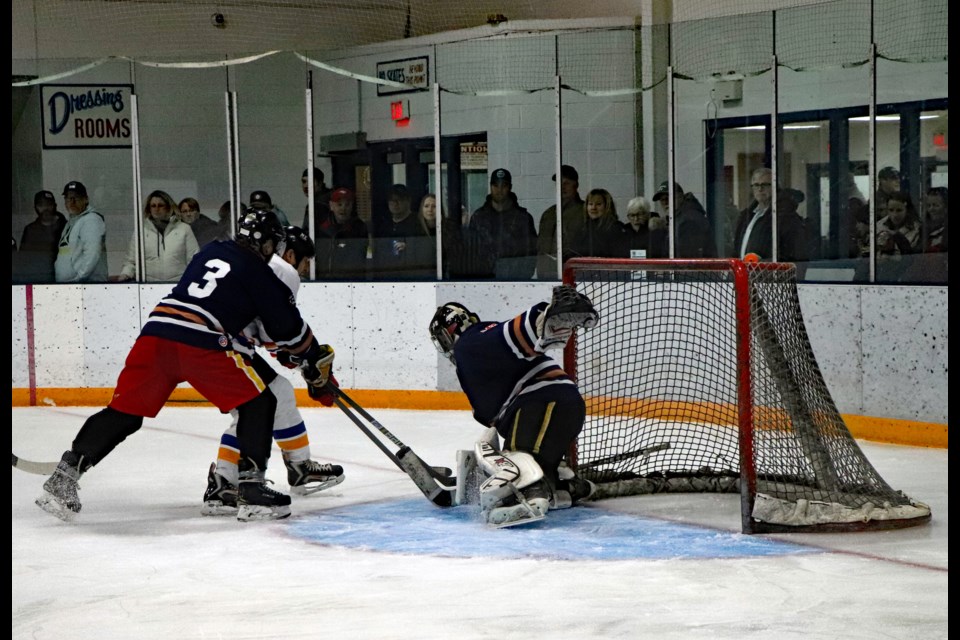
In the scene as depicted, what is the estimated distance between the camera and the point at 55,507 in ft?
13.4

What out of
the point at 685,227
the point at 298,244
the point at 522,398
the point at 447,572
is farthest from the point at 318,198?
the point at 447,572

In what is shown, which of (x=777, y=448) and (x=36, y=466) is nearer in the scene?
(x=777, y=448)

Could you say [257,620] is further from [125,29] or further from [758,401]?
[125,29]

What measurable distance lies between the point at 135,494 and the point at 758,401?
2.22 m

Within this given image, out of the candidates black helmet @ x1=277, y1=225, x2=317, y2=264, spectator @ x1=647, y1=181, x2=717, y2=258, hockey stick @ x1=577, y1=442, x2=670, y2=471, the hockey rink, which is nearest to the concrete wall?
spectator @ x1=647, y1=181, x2=717, y2=258

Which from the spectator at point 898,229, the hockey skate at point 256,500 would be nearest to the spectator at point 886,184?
the spectator at point 898,229

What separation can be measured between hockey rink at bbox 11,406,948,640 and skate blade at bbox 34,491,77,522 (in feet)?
0.13

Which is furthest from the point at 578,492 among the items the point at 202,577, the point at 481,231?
the point at 481,231

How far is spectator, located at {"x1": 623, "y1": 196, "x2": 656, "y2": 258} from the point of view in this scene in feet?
21.7

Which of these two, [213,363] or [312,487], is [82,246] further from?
[213,363]

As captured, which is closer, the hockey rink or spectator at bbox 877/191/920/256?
the hockey rink

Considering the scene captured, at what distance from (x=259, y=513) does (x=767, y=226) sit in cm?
307

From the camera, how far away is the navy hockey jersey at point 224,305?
13.4 ft

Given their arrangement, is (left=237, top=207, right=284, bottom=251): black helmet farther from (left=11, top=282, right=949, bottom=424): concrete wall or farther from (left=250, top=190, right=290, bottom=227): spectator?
(left=250, top=190, right=290, bottom=227): spectator
